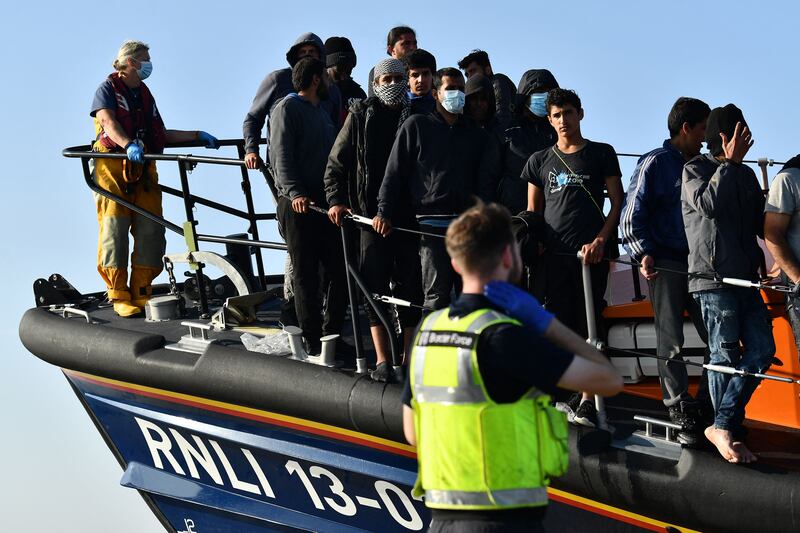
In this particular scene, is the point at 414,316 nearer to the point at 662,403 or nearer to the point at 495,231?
the point at 662,403

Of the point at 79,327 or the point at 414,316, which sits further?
the point at 79,327

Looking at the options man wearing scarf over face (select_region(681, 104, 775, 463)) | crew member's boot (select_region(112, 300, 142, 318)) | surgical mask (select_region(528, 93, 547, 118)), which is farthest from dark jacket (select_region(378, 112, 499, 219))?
crew member's boot (select_region(112, 300, 142, 318))

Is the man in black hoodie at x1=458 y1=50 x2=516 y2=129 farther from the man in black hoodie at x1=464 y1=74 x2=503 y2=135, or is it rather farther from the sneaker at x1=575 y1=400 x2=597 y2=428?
the sneaker at x1=575 y1=400 x2=597 y2=428

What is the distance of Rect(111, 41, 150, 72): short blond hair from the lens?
A: 6.00m

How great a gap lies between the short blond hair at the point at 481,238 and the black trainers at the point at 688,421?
1727 millimetres

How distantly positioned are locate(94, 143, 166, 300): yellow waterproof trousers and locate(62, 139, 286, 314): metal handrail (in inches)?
2.1

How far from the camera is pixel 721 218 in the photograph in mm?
3951

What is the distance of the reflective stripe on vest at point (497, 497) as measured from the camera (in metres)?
2.72

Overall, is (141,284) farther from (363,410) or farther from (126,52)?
(363,410)

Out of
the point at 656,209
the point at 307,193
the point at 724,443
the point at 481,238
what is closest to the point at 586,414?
the point at 724,443

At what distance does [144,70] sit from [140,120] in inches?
10.2

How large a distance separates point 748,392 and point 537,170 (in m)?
1.16

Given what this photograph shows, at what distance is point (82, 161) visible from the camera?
6215 mm

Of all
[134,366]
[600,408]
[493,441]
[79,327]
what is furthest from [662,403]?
[79,327]
